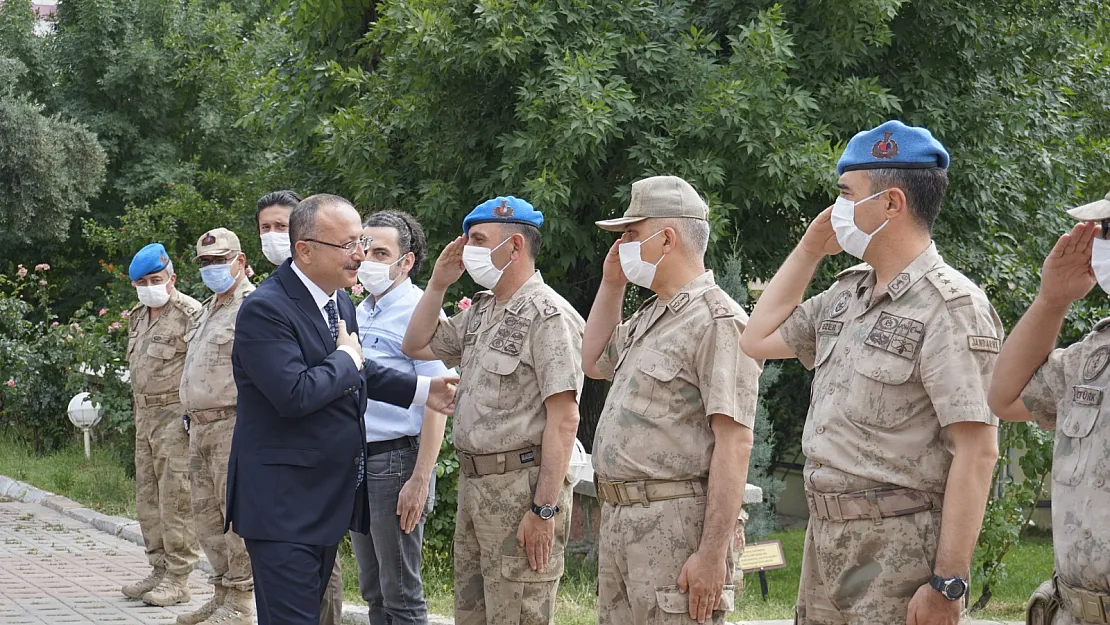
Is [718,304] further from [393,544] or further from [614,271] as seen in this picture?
[393,544]

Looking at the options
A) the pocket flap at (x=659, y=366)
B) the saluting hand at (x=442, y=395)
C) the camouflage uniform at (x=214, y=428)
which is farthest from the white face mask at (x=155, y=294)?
the pocket flap at (x=659, y=366)

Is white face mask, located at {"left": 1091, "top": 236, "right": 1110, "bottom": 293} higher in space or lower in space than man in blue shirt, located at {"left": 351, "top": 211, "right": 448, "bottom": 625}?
higher

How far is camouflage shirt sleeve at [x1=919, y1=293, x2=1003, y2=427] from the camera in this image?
329 cm

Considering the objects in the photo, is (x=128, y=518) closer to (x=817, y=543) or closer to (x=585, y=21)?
(x=585, y=21)

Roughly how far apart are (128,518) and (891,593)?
381 inches

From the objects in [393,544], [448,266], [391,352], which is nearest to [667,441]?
[448,266]

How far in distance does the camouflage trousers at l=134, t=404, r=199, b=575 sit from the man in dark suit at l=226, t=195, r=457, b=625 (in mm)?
3720

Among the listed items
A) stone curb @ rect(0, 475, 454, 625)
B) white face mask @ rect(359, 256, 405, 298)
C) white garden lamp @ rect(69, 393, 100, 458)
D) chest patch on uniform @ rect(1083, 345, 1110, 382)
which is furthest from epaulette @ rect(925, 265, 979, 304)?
white garden lamp @ rect(69, 393, 100, 458)

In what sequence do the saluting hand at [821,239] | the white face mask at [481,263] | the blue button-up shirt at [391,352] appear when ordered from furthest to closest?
the blue button-up shirt at [391,352], the white face mask at [481,263], the saluting hand at [821,239]

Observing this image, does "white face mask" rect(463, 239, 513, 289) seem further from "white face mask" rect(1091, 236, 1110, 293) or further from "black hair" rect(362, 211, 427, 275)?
"white face mask" rect(1091, 236, 1110, 293)

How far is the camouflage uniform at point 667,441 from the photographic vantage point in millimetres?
4004

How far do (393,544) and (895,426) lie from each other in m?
2.70

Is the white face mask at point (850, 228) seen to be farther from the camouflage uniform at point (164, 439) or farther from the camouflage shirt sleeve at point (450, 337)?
the camouflage uniform at point (164, 439)

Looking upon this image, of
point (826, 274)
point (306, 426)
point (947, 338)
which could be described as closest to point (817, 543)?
point (947, 338)
